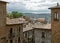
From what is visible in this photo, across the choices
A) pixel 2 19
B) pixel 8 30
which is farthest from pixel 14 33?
pixel 2 19

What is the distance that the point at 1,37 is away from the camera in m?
27.6

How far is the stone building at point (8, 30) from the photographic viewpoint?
2772 cm

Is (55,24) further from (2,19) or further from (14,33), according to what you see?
(2,19)

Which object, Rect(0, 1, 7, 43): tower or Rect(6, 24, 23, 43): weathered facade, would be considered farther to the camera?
Rect(6, 24, 23, 43): weathered facade

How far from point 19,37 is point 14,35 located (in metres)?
3.15

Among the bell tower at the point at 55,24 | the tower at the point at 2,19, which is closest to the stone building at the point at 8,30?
the tower at the point at 2,19

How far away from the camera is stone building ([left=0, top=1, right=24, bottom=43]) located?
2772 cm

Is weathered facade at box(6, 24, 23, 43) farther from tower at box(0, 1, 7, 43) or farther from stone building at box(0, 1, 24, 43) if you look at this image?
tower at box(0, 1, 7, 43)

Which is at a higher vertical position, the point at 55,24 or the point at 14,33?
the point at 55,24

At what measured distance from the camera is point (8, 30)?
101 ft

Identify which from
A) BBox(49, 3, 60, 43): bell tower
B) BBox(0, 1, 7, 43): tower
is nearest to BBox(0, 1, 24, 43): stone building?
BBox(0, 1, 7, 43): tower

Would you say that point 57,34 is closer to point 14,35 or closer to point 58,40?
point 58,40

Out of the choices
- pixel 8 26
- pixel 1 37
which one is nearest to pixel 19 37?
pixel 8 26

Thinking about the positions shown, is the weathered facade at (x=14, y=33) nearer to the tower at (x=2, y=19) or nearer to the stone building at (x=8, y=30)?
the stone building at (x=8, y=30)
